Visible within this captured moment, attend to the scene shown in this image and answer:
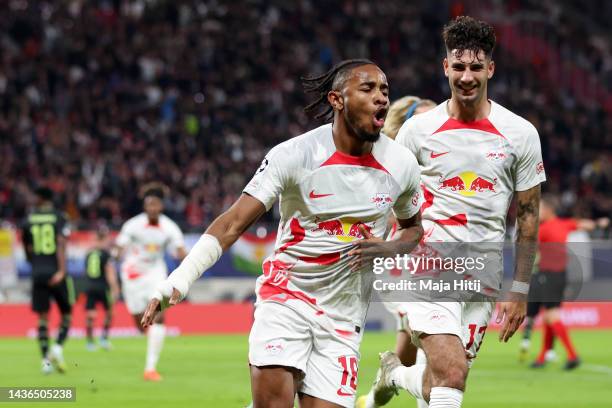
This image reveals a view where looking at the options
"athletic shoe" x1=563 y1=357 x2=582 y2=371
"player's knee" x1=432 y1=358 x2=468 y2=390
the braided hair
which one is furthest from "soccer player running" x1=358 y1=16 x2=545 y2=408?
"athletic shoe" x1=563 y1=357 x2=582 y2=371

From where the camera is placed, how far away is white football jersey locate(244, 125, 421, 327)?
19.8 ft

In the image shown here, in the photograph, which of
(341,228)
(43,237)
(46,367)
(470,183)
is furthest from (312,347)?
(43,237)

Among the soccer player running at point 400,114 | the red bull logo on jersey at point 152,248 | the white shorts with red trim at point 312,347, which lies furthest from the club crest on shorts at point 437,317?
the red bull logo on jersey at point 152,248

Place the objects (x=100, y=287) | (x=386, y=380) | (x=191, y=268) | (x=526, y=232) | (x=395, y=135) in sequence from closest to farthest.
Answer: (x=191, y=268) < (x=526, y=232) < (x=386, y=380) < (x=395, y=135) < (x=100, y=287)

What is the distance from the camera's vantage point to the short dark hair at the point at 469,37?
22.8 ft

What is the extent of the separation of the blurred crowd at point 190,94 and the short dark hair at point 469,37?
1450 cm

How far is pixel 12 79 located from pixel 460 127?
2083 cm

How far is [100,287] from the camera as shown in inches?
743

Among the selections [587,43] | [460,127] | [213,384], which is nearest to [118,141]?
[213,384]

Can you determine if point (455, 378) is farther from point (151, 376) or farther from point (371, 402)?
point (151, 376)

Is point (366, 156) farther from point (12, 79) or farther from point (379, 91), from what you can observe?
point (12, 79)

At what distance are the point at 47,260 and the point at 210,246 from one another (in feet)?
33.5

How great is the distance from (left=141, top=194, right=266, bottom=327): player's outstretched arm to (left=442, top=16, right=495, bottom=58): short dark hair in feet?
6.33

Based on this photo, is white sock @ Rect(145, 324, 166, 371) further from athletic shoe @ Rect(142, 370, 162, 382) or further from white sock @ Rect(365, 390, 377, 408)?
white sock @ Rect(365, 390, 377, 408)
